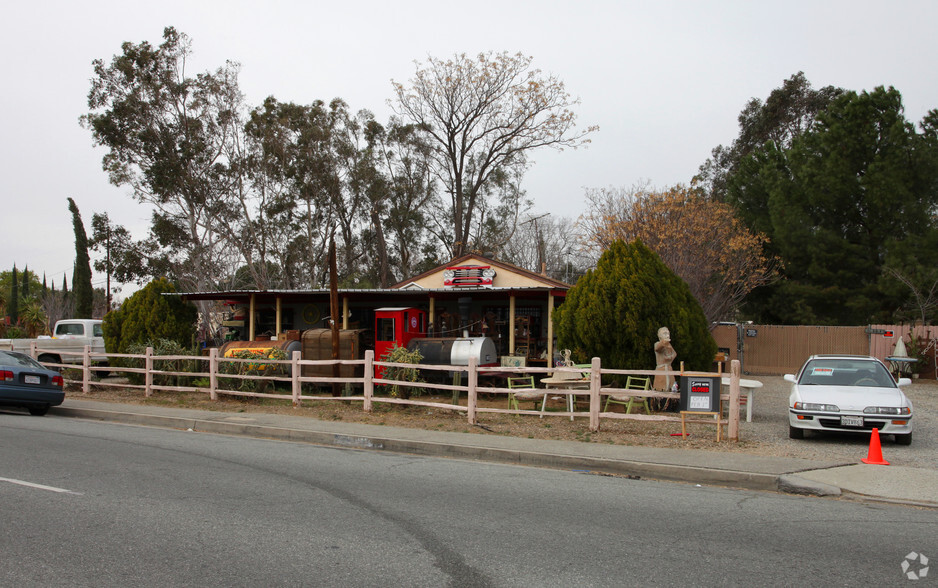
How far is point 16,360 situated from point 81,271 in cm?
3336

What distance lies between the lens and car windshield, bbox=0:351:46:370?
556 inches

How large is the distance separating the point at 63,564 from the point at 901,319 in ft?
105

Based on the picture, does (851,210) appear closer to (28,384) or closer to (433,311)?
(433,311)

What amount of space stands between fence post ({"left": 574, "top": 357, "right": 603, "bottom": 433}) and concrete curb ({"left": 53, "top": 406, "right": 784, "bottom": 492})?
209 centimetres

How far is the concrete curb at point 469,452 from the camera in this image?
8.51m

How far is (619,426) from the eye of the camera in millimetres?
12344

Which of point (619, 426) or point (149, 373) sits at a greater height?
point (149, 373)

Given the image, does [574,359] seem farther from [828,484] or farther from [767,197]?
[767,197]

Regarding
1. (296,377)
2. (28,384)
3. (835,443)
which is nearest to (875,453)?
(835,443)

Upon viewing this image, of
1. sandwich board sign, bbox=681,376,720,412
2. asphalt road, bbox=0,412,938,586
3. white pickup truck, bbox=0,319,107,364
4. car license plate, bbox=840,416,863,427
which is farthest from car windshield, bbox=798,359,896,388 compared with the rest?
white pickup truck, bbox=0,319,107,364

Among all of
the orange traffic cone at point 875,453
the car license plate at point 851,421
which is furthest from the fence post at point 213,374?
the orange traffic cone at point 875,453

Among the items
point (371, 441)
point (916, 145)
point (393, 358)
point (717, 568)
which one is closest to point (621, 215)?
point (916, 145)

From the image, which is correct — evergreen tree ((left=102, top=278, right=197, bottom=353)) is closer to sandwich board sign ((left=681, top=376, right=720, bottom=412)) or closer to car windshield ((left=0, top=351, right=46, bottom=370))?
car windshield ((left=0, top=351, right=46, bottom=370))

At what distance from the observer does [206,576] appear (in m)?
4.68
